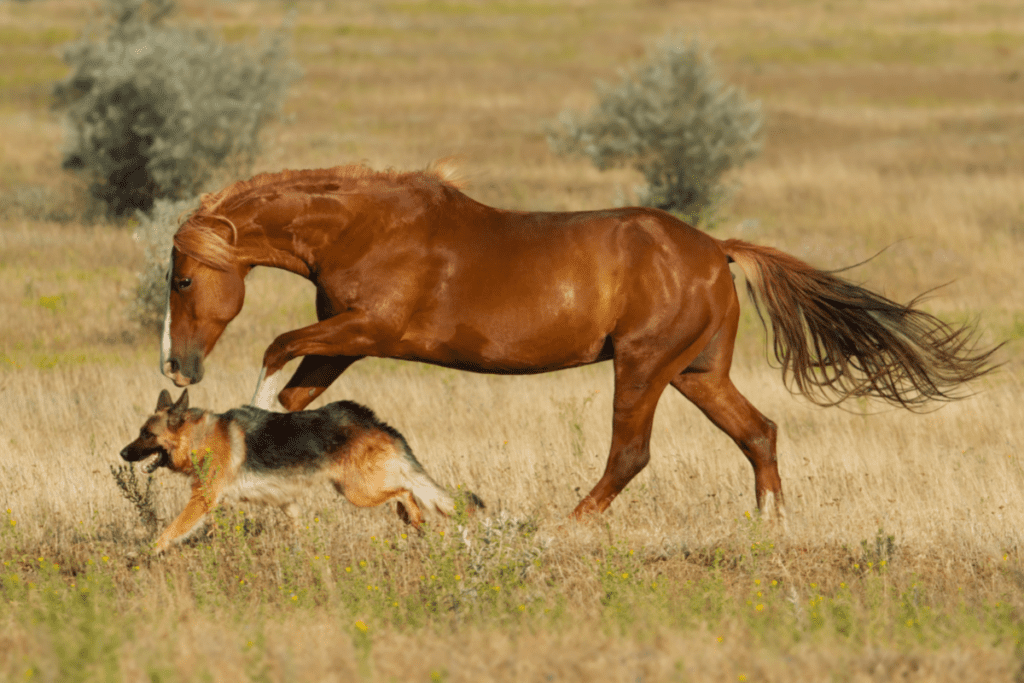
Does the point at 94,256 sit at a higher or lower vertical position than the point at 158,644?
higher

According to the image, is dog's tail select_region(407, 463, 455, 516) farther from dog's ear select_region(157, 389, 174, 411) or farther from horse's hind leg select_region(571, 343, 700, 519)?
dog's ear select_region(157, 389, 174, 411)

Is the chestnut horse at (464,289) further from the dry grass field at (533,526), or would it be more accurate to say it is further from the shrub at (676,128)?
the shrub at (676,128)

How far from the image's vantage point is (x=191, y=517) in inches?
239

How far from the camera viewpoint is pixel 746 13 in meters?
70.3

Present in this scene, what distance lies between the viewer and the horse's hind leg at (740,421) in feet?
22.9

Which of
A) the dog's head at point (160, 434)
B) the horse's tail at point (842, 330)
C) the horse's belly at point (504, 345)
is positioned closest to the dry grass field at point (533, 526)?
the dog's head at point (160, 434)

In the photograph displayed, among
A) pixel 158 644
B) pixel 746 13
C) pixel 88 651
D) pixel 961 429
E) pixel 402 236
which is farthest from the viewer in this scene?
pixel 746 13

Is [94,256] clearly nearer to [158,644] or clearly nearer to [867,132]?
[158,644]

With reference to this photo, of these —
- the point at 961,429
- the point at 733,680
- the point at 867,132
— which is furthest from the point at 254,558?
the point at 867,132

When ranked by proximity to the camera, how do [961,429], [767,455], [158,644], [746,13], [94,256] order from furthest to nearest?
[746,13]
[94,256]
[961,429]
[767,455]
[158,644]

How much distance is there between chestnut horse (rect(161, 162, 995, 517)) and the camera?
20.1ft

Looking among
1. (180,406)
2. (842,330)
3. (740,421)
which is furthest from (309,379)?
(842,330)

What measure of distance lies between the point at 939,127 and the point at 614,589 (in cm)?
3652

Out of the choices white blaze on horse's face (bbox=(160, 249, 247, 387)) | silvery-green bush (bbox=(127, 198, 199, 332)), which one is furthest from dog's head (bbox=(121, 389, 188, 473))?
silvery-green bush (bbox=(127, 198, 199, 332))
